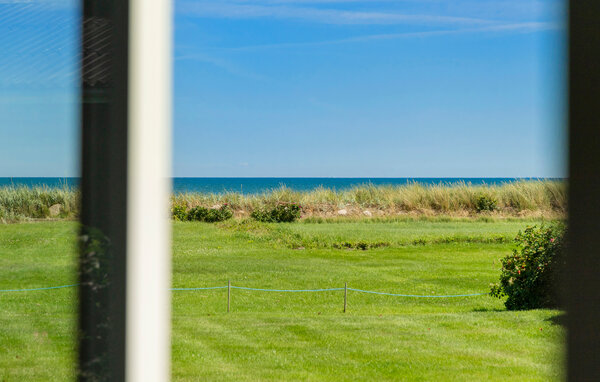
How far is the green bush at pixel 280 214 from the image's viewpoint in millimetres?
6281

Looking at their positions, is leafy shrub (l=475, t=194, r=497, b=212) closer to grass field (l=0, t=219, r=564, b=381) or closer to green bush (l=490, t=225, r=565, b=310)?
grass field (l=0, t=219, r=564, b=381)

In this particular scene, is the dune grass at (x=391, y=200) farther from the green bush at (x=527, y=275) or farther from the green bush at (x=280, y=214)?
the green bush at (x=527, y=275)

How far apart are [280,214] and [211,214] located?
847mm

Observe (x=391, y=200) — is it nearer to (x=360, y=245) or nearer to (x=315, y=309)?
(x=360, y=245)

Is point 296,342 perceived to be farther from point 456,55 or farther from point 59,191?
point 456,55

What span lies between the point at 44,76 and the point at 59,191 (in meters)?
0.10

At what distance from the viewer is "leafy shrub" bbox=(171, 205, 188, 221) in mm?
6117

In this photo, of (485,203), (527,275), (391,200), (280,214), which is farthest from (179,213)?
(527,275)

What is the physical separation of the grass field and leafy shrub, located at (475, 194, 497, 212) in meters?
0.18

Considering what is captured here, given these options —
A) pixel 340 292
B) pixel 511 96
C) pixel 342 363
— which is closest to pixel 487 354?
pixel 342 363

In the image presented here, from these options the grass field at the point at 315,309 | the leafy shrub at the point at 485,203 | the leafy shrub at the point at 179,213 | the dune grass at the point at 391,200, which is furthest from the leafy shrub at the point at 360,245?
the leafy shrub at the point at 179,213

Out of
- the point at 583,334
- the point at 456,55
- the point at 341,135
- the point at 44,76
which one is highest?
the point at 456,55

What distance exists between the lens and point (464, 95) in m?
13.9

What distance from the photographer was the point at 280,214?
6.32 metres
